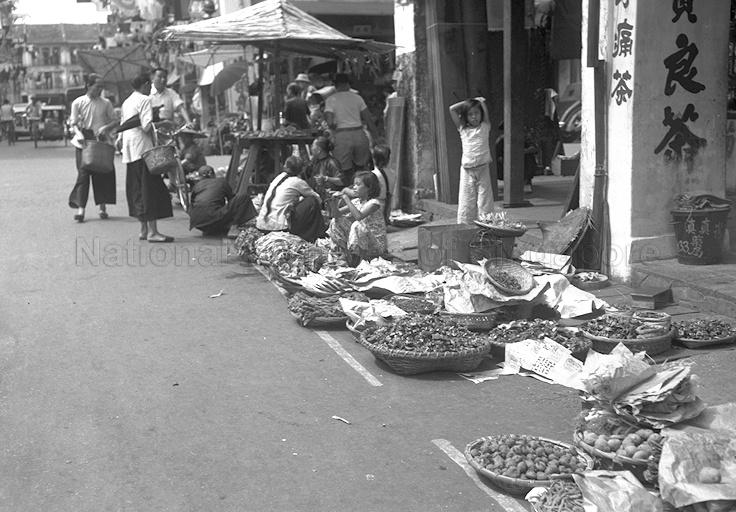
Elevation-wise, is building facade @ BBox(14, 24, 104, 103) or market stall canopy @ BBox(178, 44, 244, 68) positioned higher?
building facade @ BBox(14, 24, 104, 103)

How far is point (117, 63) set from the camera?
26438 millimetres

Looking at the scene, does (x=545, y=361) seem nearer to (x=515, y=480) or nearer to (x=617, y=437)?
(x=617, y=437)

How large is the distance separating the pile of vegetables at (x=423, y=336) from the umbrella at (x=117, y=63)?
2172 cm

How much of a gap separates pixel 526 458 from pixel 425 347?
5.87 ft

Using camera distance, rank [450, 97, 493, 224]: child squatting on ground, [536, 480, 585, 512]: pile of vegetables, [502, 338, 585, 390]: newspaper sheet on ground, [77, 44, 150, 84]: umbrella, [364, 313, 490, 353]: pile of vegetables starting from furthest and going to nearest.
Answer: [77, 44, 150, 84]: umbrella, [450, 97, 493, 224]: child squatting on ground, [364, 313, 490, 353]: pile of vegetables, [502, 338, 585, 390]: newspaper sheet on ground, [536, 480, 585, 512]: pile of vegetables

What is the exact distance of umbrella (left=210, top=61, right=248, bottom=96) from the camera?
25.7 m

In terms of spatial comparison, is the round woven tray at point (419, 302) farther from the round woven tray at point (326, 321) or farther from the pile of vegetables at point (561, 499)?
the pile of vegetables at point (561, 499)

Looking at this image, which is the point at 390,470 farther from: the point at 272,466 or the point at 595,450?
the point at 595,450

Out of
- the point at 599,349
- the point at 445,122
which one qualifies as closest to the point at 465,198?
the point at 445,122

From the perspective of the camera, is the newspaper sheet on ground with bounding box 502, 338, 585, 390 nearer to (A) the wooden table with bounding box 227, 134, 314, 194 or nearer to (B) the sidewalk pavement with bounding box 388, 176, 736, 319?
(B) the sidewalk pavement with bounding box 388, 176, 736, 319

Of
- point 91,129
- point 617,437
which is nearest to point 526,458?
point 617,437

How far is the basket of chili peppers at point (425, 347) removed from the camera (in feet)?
19.0

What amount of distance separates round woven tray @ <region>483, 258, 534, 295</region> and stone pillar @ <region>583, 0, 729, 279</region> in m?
1.57

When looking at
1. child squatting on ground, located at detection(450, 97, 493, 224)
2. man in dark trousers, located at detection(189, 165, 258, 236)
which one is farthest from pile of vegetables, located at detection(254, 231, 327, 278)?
man in dark trousers, located at detection(189, 165, 258, 236)
